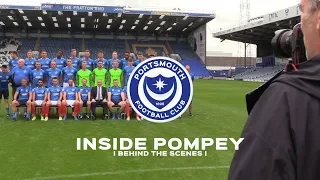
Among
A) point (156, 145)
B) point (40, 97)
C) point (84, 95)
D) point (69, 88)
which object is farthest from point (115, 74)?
point (156, 145)

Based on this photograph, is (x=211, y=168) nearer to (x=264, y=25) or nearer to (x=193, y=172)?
(x=193, y=172)

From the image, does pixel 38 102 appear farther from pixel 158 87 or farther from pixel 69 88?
pixel 158 87

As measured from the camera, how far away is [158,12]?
37.6 metres

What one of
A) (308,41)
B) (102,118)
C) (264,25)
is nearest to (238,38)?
(264,25)

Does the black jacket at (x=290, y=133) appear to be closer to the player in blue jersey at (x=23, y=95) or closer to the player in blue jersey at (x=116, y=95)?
the player in blue jersey at (x=116, y=95)

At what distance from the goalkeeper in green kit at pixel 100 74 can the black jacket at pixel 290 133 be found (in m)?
9.42

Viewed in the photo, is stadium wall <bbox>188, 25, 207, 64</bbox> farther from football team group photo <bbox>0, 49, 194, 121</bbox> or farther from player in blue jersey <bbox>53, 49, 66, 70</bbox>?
football team group photo <bbox>0, 49, 194, 121</bbox>

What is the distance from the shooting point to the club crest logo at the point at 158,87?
366 inches

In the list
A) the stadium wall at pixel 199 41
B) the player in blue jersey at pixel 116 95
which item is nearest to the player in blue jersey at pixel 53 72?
the player in blue jersey at pixel 116 95

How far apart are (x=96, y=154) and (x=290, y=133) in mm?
5423

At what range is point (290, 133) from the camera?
0.88 meters

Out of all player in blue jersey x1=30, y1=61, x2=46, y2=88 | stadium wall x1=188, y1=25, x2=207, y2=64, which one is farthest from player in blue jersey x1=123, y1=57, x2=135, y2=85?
stadium wall x1=188, y1=25, x2=207, y2=64

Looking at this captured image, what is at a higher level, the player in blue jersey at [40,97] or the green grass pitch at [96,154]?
the player in blue jersey at [40,97]

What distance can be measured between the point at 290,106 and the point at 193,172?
4283 mm
